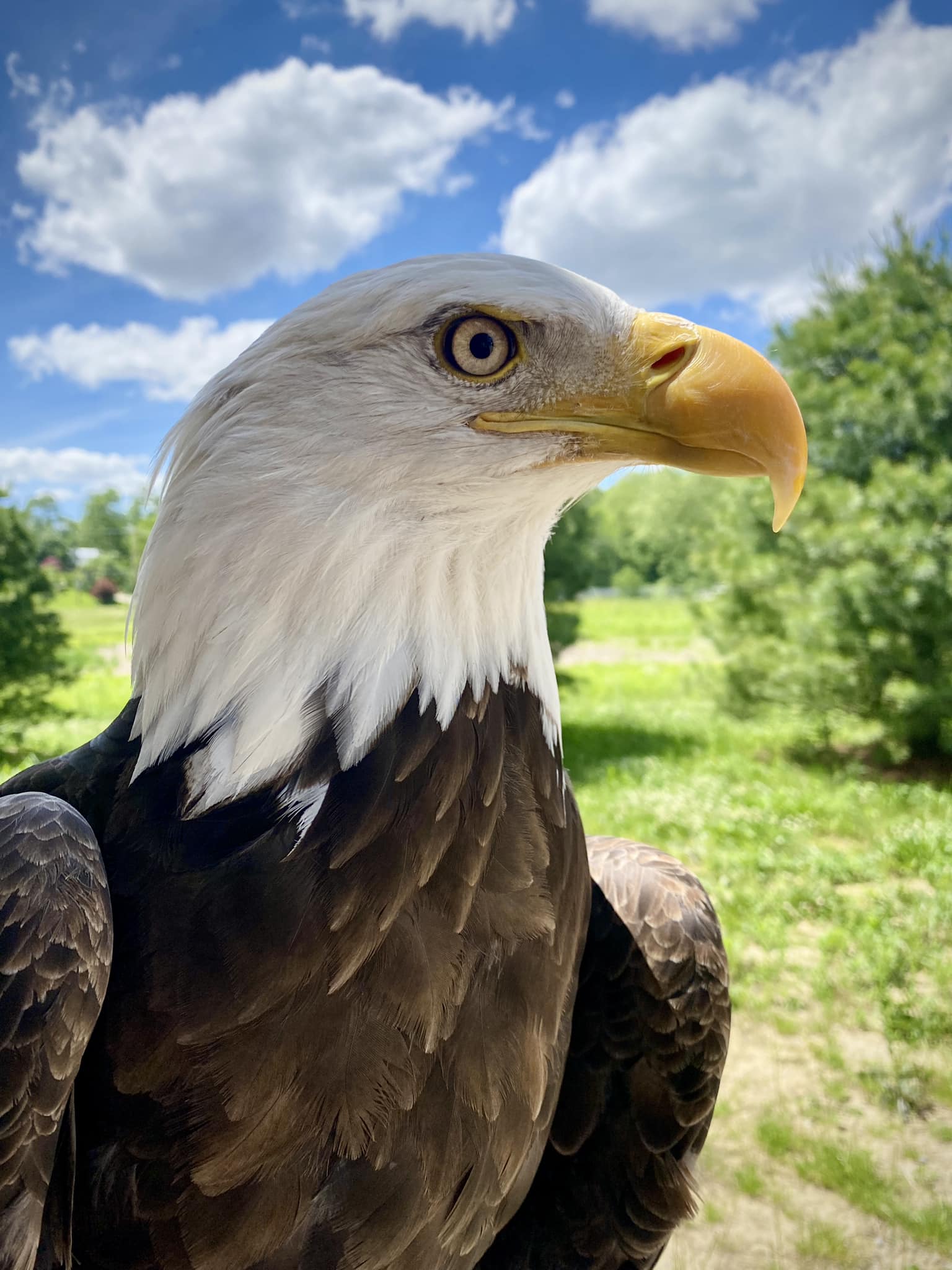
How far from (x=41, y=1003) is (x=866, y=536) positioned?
9.33 metres

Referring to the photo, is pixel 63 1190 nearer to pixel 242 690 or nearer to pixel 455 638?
pixel 242 690

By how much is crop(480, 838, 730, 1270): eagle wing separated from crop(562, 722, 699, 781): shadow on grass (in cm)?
780

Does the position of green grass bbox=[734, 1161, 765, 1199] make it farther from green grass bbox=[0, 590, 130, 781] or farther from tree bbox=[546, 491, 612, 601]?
tree bbox=[546, 491, 612, 601]

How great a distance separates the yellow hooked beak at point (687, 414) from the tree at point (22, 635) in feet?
31.2

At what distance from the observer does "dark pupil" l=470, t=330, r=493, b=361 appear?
4.86 ft

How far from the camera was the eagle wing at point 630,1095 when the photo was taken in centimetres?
189

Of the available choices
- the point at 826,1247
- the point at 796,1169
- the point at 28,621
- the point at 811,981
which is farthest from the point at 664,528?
the point at 826,1247

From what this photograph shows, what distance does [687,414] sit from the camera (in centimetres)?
147

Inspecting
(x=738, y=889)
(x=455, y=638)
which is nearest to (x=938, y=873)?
(x=738, y=889)

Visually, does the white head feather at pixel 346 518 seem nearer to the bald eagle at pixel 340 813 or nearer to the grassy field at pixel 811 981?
the bald eagle at pixel 340 813

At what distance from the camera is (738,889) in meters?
6.43

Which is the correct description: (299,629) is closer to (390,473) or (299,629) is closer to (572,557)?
(390,473)

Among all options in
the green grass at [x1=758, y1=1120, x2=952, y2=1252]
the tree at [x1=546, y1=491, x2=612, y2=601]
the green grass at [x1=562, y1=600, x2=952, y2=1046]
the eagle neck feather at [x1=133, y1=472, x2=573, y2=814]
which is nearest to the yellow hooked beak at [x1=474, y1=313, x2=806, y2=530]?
the eagle neck feather at [x1=133, y1=472, x2=573, y2=814]

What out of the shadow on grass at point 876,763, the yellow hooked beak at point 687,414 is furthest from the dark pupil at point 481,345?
the shadow on grass at point 876,763
